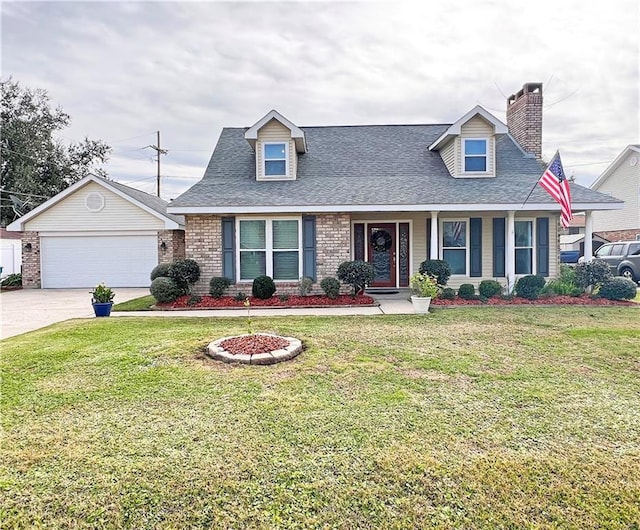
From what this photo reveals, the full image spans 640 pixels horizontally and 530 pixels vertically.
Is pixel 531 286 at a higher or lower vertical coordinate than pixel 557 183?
lower

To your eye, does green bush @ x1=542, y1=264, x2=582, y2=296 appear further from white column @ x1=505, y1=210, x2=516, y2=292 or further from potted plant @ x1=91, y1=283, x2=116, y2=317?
potted plant @ x1=91, y1=283, x2=116, y2=317

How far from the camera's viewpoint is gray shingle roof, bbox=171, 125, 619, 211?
1144cm

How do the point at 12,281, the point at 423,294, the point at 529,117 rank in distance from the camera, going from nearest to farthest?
the point at 423,294
the point at 529,117
the point at 12,281

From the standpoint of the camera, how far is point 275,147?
12.9 m

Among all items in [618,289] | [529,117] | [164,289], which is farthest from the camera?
[529,117]

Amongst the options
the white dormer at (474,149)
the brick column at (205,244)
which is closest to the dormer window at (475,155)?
the white dormer at (474,149)

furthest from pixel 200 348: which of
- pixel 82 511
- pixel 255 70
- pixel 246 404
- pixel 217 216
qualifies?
pixel 255 70

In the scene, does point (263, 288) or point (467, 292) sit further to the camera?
point (467, 292)

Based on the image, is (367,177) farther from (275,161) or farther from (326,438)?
(326,438)

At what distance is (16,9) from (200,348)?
6.91m

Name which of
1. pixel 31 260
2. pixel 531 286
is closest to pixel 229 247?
pixel 531 286

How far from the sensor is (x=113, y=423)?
3.69 meters

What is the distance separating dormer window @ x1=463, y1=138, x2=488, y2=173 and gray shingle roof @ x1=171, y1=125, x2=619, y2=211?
0.46 meters

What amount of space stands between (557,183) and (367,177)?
17.5 ft
